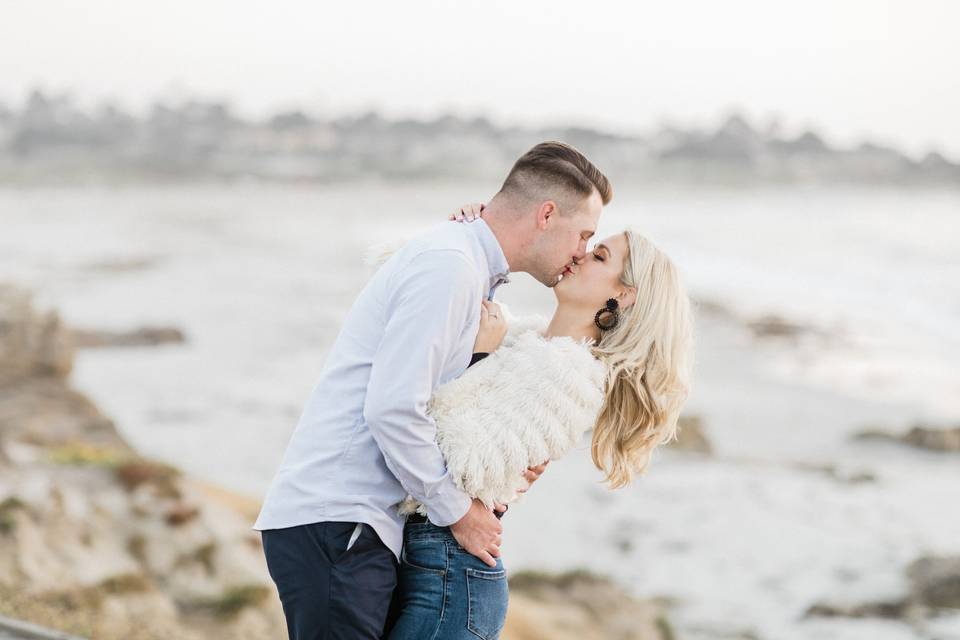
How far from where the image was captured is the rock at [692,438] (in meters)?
11.4

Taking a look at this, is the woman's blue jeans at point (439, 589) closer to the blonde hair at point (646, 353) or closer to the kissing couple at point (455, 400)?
the kissing couple at point (455, 400)

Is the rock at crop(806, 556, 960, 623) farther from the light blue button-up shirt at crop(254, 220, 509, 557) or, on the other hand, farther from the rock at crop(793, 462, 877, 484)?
the light blue button-up shirt at crop(254, 220, 509, 557)

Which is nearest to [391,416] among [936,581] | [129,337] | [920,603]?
[920,603]

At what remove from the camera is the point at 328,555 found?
229cm

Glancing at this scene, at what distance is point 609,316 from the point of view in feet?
8.28

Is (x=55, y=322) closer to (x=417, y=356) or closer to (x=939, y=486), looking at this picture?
(x=939, y=486)

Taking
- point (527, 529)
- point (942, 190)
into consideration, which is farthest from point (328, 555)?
point (942, 190)

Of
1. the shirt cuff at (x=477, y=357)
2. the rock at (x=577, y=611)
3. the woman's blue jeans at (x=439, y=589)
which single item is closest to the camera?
the woman's blue jeans at (x=439, y=589)

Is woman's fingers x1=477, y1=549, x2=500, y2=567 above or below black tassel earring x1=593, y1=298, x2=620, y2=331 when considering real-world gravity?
below

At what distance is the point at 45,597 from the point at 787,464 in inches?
324

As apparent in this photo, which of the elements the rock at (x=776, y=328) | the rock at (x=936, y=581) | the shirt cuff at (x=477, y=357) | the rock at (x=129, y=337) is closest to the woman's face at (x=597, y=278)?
the shirt cuff at (x=477, y=357)

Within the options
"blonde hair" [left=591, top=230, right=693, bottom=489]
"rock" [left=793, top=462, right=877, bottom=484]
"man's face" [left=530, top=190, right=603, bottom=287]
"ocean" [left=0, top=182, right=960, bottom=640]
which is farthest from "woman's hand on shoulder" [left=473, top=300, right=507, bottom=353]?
"rock" [left=793, top=462, right=877, bottom=484]

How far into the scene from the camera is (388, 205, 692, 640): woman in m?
2.34

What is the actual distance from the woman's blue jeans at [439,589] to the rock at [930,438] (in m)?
11.0
